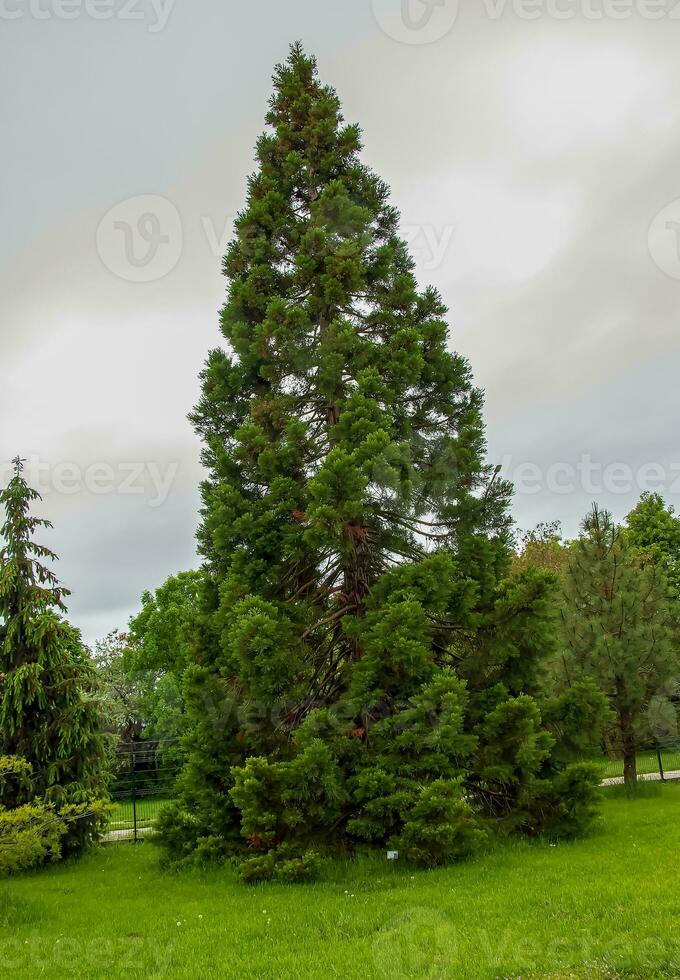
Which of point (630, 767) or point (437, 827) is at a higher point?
point (437, 827)

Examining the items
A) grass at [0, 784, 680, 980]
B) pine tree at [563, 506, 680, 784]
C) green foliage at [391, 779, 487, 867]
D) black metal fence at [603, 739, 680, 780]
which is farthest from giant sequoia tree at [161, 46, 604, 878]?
black metal fence at [603, 739, 680, 780]

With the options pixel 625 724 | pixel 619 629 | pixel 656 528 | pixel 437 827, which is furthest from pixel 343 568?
pixel 656 528

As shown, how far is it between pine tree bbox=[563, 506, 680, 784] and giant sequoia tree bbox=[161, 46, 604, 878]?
4.24m

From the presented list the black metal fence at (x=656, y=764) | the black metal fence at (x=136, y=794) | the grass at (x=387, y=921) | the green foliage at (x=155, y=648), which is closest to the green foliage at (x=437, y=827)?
the grass at (x=387, y=921)

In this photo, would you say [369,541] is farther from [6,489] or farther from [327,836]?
[6,489]

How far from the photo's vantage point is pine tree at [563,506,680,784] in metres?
14.3

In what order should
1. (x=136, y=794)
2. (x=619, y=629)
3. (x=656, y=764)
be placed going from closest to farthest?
(x=619, y=629) → (x=136, y=794) → (x=656, y=764)

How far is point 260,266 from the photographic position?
488 inches

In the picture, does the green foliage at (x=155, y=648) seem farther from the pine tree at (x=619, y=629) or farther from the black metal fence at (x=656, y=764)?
the pine tree at (x=619, y=629)

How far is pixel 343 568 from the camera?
11266 millimetres

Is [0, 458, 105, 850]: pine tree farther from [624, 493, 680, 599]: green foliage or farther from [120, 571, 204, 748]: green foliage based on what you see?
[624, 493, 680, 599]: green foliage

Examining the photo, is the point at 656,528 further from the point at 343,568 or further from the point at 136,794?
the point at 343,568

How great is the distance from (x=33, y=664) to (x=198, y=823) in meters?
4.21

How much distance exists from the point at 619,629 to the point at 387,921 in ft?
32.1
